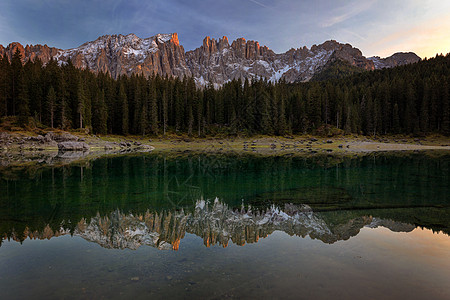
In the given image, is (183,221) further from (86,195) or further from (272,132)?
(272,132)

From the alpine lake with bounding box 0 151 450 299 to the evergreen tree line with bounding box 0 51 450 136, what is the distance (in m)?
69.5

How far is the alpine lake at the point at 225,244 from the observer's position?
6.56 metres

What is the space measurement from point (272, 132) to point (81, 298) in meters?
85.2

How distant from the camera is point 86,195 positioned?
58.3ft

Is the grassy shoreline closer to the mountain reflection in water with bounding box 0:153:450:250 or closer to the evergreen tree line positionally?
the evergreen tree line

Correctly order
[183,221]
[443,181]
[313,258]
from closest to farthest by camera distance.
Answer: [313,258], [183,221], [443,181]

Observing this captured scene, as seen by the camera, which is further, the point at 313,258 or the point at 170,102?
the point at 170,102

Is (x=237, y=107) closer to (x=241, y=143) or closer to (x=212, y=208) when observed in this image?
(x=241, y=143)

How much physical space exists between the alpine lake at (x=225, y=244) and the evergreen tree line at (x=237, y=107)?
6954 cm

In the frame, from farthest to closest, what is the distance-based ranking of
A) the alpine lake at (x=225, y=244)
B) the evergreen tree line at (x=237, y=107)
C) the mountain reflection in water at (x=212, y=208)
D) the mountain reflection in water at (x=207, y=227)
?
1. the evergreen tree line at (x=237, y=107)
2. the mountain reflection in water at (x=212, y=208)
3. the mountain reflection in water at (x=207, y=227)
4. the alpine lake at (x=225, y=244)

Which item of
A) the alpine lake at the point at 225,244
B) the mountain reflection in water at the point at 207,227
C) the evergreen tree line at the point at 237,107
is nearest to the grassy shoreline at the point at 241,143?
the evergreen tree line at the point at 237,107

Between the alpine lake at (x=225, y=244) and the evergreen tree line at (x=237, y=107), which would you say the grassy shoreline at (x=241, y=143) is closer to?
the evergreen tree line at (x=237, y=107)

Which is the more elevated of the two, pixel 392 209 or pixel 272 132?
pixel 272 132

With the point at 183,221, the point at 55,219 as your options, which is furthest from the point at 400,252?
the point at 55,219
